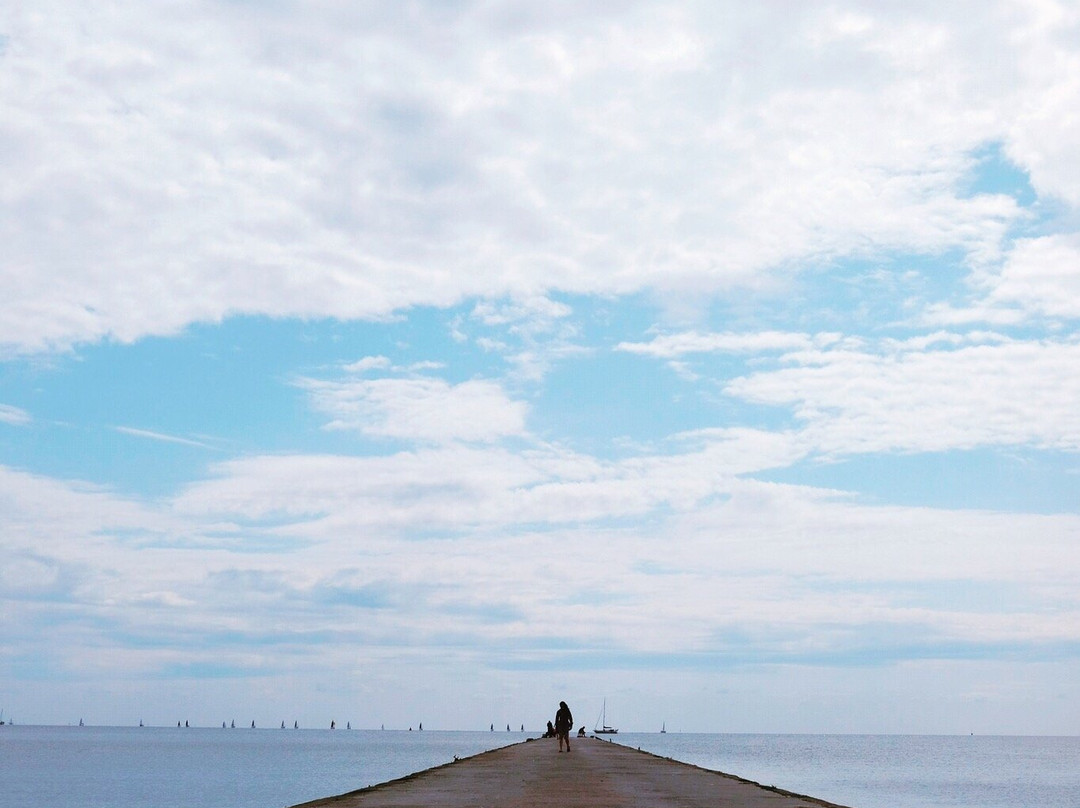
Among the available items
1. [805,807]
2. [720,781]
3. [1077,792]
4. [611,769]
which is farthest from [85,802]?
[1077,792]

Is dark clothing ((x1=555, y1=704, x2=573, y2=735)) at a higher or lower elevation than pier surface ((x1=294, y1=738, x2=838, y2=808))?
higher

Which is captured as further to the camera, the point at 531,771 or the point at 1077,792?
the point at 1077,792

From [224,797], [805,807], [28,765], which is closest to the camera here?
[805,807]

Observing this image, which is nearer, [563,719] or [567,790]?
[567,790]

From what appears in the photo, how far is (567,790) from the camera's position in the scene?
27.3m

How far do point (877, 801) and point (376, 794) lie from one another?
1788 inches

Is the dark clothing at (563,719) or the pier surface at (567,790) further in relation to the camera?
the dark clothing at (563,719)

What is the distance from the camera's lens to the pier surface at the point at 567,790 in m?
24.1

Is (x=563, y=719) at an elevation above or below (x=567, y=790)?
above

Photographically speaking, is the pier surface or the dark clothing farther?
the dark clothing

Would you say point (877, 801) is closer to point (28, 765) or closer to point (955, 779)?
point (955, 779)

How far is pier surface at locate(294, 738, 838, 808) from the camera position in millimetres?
24125

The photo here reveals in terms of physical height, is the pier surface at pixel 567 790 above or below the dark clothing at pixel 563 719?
below

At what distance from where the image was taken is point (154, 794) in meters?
76.1
